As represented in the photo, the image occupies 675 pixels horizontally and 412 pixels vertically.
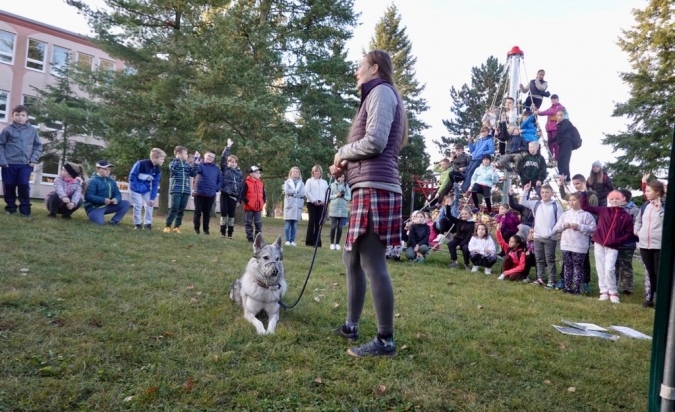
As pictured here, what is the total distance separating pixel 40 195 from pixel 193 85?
1608 cm

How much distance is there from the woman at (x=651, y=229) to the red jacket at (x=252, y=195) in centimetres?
774

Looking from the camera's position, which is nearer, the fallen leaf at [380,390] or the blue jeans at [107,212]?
the fallen leaf at [380,390]

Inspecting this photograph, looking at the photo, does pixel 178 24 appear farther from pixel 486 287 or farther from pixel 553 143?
pixel 486 287

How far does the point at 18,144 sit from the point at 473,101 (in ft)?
131

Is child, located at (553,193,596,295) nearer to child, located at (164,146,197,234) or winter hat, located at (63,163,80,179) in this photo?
child, located at (164,146,197,234)

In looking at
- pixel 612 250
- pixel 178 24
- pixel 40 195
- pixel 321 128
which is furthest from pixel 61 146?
pixel 612 250

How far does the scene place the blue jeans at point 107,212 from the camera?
986cm

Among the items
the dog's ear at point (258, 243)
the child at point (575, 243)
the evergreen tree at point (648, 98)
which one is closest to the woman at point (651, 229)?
the child at point (575, 243)

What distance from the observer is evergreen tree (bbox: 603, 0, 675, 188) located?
21156 mm

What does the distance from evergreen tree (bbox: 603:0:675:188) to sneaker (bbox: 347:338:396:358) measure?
23023 millimetres

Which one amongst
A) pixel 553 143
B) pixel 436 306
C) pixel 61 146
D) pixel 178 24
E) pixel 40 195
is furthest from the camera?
pixel 40 195

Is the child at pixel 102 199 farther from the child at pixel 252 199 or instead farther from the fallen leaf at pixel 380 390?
the fallen leaf at pixel 380 390

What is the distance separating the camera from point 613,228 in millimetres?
7414

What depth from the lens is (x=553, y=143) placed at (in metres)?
12.4
